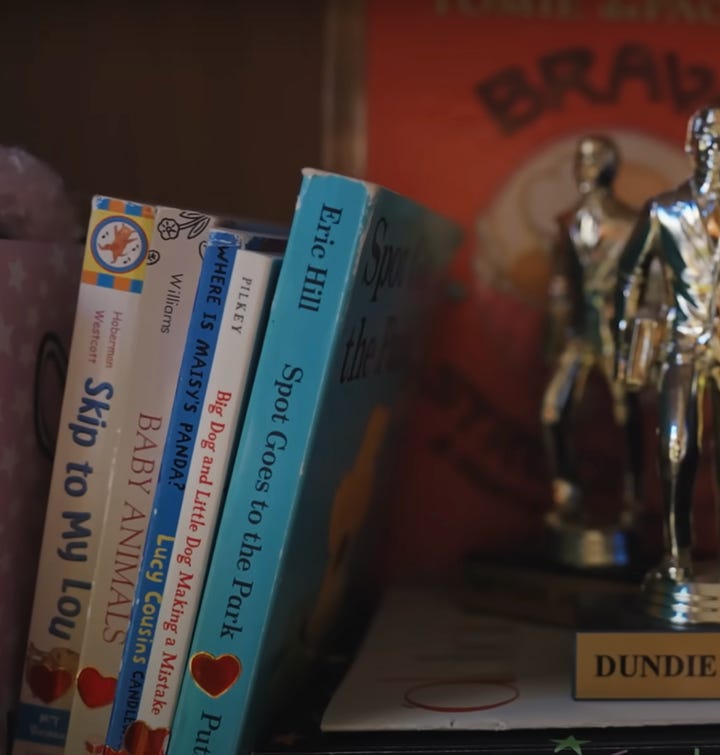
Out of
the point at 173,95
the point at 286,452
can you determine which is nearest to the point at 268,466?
the point at 286,452

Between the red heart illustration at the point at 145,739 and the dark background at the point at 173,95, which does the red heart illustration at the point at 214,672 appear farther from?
the dark background at the point at 173,95

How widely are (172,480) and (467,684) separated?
22 cm

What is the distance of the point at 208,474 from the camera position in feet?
1.73

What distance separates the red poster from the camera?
84 centimetres

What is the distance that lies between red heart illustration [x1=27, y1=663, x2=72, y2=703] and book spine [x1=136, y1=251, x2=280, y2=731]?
6cm

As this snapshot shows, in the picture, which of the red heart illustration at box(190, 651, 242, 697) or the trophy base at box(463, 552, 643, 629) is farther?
the trophy base at box(463, 552, 643, 629)

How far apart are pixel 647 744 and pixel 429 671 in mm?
149

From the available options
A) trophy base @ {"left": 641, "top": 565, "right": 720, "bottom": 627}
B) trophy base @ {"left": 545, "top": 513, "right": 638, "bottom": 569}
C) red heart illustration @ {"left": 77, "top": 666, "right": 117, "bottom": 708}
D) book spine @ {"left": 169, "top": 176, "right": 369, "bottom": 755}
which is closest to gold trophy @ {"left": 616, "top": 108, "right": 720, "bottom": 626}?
trophy base @ {"left": 641, "top": 565, "right": 720, "bottom": 627}

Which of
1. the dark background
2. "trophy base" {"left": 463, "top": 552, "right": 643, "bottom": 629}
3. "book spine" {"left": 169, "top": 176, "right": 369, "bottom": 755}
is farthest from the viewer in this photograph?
the dark background

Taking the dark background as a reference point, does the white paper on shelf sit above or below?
below

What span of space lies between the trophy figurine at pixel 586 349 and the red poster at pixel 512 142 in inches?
2.6

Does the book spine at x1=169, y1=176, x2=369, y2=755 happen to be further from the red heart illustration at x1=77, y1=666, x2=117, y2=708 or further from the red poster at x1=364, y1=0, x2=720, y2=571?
the red poster at x1=364, y1=0, x2=720, y2=571

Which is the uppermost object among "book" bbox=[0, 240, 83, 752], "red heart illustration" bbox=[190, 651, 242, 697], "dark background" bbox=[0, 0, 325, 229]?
"dark background" bbox=[0, 0, 325, 229]

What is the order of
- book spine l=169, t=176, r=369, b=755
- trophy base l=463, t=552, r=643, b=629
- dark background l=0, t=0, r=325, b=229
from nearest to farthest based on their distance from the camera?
book spine l=169, t=176, r=369, b=755
trophy base l=463, t=552, r=643, b=629
dark background l=0, t=0, r=325, b=229
